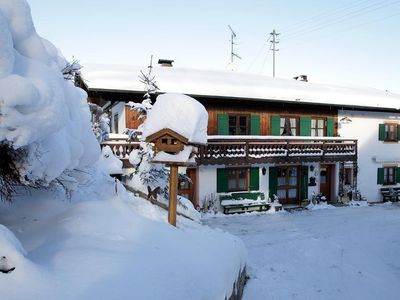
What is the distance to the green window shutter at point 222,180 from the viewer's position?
15.6 metres

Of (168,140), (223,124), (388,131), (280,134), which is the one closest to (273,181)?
(280,134)

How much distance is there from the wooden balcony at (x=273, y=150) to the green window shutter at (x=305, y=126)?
59 cm

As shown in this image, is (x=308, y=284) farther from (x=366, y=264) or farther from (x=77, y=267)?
(x=77, y=267)

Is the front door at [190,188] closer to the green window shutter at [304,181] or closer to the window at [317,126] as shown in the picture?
the green window shutter at [304,181]

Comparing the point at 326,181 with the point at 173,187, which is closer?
the point at 173,187

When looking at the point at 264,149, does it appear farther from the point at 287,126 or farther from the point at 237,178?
the point at 287,126

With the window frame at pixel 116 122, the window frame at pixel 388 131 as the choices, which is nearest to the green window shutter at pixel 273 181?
the window frame at pixel 116 122

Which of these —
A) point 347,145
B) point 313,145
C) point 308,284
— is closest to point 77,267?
point 308,284

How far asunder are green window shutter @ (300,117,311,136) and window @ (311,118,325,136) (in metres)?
0.34

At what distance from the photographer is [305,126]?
59.8ft

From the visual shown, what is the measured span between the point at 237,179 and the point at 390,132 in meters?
11.0

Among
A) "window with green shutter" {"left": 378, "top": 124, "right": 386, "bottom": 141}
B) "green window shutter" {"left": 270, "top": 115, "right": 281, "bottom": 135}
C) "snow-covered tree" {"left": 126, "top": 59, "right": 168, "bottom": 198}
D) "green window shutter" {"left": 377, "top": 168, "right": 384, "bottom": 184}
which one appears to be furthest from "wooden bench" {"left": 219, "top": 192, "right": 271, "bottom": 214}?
"window with green shutter" {"left": 378, "top": 124, "right": 386, "bottom": 141}

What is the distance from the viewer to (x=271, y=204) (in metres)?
16.0

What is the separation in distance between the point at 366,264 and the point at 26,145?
8988mm
